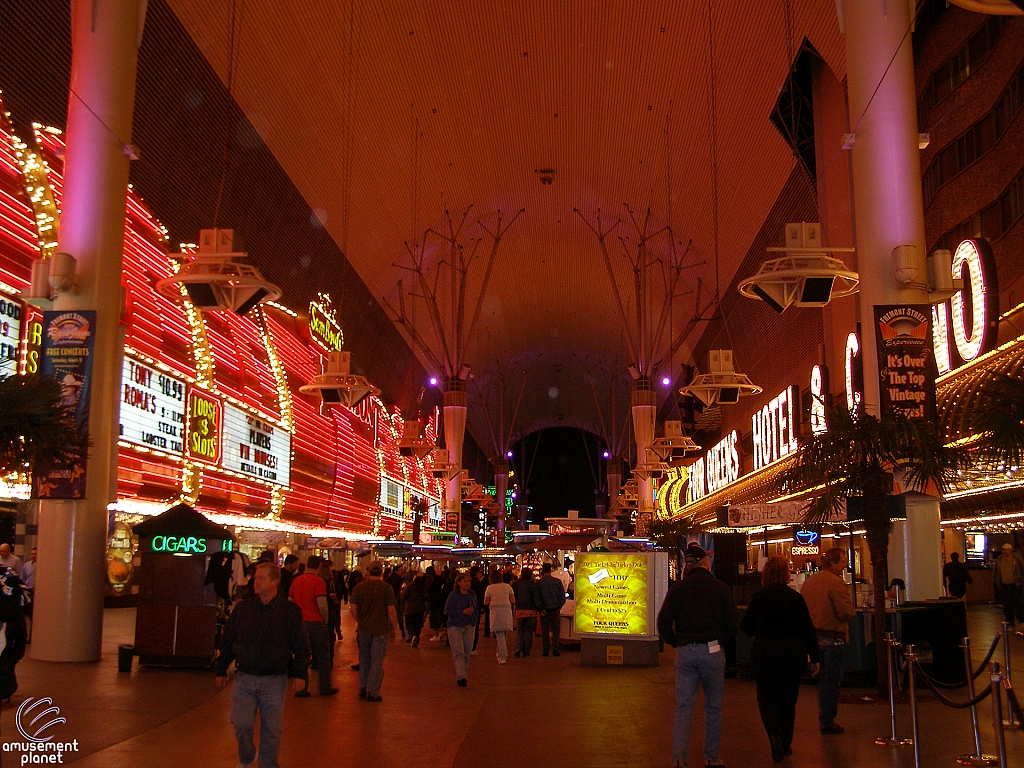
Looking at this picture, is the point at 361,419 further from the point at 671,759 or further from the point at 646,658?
the point at 671,759

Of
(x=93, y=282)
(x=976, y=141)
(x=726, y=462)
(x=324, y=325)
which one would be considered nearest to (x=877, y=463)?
(x=93, y=282)

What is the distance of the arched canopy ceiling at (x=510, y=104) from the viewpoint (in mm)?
25219

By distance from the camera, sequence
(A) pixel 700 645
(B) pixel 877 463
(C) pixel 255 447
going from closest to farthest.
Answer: (A) pixel 700 645, (B) pixel 877 463, (C) pixel 255 447

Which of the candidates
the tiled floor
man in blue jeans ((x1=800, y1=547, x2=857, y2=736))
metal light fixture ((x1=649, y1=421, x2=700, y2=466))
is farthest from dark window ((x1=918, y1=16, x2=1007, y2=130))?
metal light fixture ((x1=649, y1=421, x2=700, y2=466))

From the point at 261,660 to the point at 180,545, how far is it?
7743 millimetres

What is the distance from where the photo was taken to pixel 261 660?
6.67 meters

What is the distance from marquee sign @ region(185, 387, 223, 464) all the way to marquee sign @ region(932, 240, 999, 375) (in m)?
14.0

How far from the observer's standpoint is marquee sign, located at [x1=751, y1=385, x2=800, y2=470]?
31.3 meters

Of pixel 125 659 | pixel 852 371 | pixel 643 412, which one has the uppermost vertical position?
pixel 643 412

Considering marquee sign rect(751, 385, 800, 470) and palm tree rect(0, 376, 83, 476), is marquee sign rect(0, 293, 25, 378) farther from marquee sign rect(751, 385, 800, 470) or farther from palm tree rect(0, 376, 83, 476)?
marquee sign rect(751, 385, 800, 470)

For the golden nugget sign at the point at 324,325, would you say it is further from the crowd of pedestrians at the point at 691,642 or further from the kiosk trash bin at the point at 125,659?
the crowd of pedestrians at the point at 691,642

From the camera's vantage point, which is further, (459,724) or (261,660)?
(459,724)

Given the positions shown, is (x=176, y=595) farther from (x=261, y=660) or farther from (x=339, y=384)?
(x=339, y=384)

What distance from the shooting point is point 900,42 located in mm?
13219
